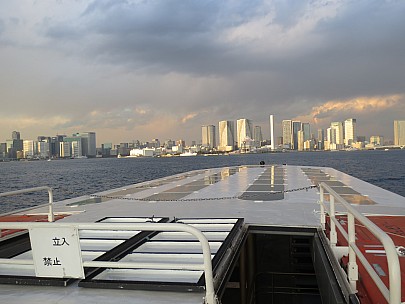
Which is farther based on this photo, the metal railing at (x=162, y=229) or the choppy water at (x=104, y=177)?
the choppy water at (x=104, y=177)

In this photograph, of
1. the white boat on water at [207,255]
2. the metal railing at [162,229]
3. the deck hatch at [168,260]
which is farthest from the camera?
the deck hatch at [168,260]

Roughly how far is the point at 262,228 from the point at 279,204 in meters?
2.98

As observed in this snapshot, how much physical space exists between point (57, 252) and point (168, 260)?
1.46m

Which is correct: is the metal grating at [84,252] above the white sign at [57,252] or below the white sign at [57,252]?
below

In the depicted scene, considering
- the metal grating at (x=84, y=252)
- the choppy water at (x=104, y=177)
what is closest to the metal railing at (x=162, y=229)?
the metal grating at (x=84, y=252)

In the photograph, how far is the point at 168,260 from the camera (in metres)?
4.56

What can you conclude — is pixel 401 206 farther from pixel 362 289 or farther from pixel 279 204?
pixel 362 289

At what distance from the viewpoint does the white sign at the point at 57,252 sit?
11.6ft

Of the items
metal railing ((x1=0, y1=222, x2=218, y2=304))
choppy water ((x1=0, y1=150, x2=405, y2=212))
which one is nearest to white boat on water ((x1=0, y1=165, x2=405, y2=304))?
metal railing ((x1=0, y1=222, x2=218, y2=304))

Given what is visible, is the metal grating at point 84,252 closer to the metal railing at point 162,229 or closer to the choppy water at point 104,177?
the metal railing at point 162,229

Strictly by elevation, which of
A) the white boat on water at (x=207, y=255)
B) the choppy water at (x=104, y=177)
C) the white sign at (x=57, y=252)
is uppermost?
the white sign at (x=57, y=252)

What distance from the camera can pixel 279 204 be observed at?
32.5 feet

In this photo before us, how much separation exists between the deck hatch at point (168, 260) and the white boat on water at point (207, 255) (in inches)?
0.5

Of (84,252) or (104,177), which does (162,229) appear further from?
(104,177)
